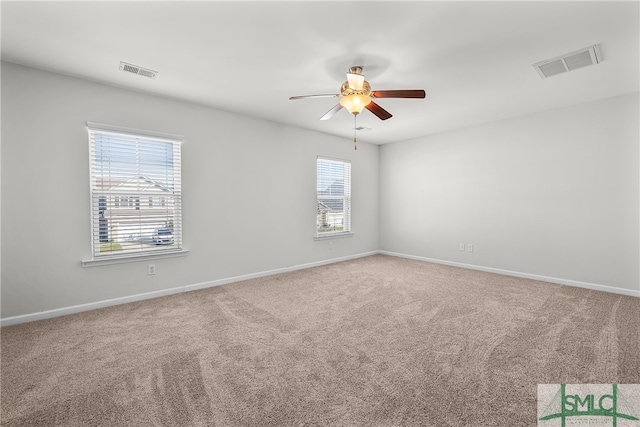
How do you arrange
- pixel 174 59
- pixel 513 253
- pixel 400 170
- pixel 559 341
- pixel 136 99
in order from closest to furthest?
pixel 559 341 < pixel 174 59 < pixel 136 99 < pixel 513 253 < pixel 400 170

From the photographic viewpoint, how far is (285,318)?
115 inches

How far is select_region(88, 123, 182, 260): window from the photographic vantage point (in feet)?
10.6

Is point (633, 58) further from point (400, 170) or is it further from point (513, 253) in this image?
point (400, 170)

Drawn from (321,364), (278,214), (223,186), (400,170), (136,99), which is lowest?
(321,364)

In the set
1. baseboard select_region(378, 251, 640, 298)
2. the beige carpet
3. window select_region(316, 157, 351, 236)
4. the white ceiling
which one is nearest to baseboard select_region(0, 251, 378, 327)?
the beige carpet

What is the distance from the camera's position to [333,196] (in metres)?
5.68

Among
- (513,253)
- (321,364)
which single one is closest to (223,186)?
(321,364)

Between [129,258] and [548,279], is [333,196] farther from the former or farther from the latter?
[548,279]

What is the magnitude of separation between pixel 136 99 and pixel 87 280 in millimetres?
2181

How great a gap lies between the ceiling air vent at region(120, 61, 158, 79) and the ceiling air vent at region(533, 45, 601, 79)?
3.87 meters

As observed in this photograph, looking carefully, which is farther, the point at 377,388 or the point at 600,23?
the point at 600,23

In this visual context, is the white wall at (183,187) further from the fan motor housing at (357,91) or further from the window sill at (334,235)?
the fan motor housing at (357,91)

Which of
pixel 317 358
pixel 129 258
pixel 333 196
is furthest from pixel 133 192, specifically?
pixel 333 196

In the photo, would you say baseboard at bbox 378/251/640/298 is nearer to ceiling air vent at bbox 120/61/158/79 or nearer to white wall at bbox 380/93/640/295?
white wall at bbox 380/93/640/295
